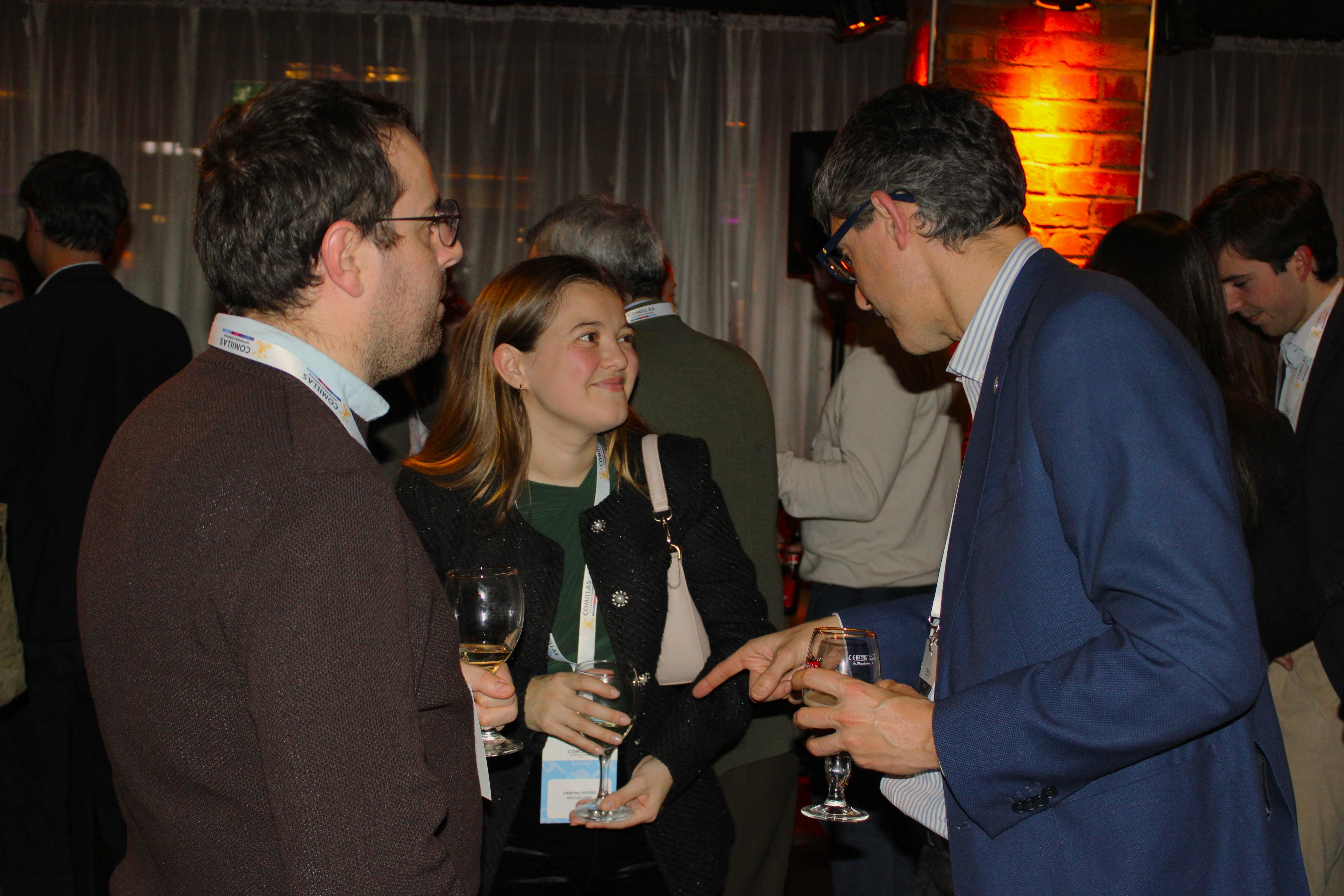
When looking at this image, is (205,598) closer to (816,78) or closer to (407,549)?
(407,549)

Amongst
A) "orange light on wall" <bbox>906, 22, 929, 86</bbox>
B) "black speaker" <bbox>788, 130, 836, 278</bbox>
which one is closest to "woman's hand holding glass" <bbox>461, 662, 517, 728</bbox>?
"orange light on wall" <bbox>906, 22, 929, 86</bbox>

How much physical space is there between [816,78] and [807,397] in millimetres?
2055

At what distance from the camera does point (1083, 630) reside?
4.01 ft

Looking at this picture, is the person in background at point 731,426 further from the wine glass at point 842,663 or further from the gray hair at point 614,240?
the wine glass at point 842,663

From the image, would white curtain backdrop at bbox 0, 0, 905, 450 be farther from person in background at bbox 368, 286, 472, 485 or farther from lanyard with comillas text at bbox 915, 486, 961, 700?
lanyard with comillas text at bbox 915, 486, 961, 700

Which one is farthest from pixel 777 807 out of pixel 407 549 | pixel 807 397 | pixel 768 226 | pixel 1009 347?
pixel 768 226

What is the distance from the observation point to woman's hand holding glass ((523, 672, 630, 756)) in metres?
1.54

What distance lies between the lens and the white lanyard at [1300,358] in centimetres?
278

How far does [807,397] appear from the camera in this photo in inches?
252

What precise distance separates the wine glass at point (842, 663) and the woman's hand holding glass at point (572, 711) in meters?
0.31

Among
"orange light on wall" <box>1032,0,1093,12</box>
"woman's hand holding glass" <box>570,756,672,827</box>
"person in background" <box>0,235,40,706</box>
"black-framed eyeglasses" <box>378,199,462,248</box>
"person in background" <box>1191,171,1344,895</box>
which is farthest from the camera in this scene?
"orange light on wall" <box>1032,0,1093,12</box>

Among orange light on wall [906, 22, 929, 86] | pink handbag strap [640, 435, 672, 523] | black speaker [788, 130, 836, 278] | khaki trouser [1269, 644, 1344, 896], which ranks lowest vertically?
khaki trouser [1269, 644, 1344, 896]

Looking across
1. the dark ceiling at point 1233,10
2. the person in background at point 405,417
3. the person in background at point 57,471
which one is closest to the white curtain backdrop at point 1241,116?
the dark ceiling at point 1233,10

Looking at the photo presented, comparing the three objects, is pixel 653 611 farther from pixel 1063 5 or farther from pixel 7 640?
pixel 1063 5
